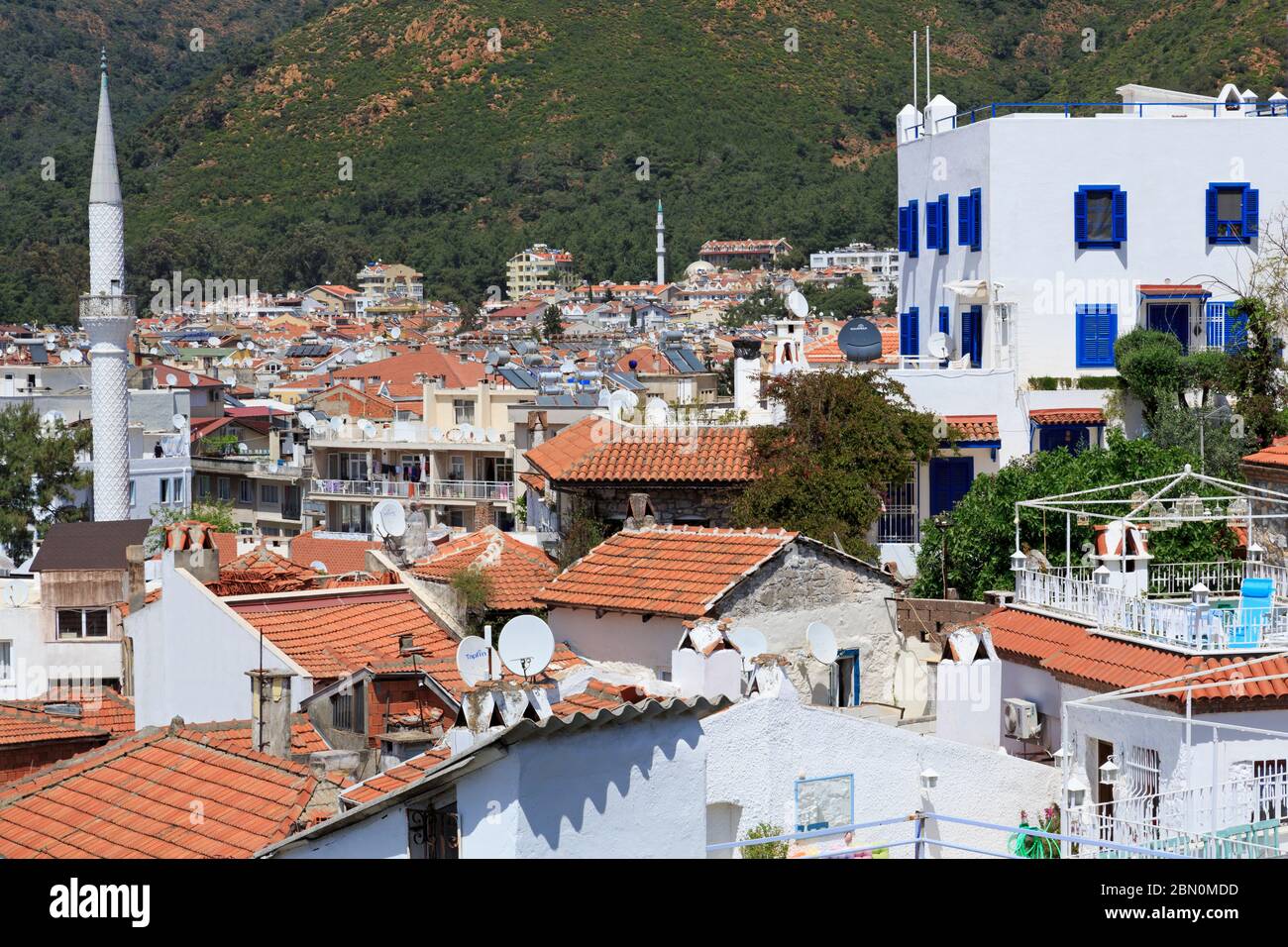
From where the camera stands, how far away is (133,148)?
164125 millimetres

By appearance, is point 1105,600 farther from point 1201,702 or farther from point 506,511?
point 506,511

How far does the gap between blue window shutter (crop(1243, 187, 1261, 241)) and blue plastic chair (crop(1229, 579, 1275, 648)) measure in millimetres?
15696

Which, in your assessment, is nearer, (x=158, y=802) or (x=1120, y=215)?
(x=158, y=802)

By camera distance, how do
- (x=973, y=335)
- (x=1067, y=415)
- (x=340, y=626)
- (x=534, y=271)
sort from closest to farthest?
(x=340, y=626) < (x=1067, y=415) < (x=973, y=335) < (x=534, y=271)

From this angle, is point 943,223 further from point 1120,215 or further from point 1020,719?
point 1020,719

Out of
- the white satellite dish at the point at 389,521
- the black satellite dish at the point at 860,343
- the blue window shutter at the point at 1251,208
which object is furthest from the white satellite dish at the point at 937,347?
the white satellite dish at the point at 389,521

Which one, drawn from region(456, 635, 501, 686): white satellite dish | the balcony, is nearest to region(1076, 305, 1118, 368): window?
region(456, 635, 501, 686): white satellite dish

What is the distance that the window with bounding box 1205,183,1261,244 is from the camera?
98.8 ft

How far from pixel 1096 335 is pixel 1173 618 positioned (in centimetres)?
1535

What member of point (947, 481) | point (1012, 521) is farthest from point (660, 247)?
point (1012, 521)

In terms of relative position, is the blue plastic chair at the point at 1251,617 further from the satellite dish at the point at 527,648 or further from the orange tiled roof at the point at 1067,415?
the orange tiled roof at the point at 1067,415

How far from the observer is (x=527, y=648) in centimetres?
1196

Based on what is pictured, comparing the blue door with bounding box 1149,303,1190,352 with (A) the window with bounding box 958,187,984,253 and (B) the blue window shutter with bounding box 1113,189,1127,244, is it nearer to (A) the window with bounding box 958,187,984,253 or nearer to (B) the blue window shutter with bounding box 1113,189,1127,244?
(B) the blue window shutter with bounding box 1113,189,1127,244

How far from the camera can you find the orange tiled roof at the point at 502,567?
71.7 feet
